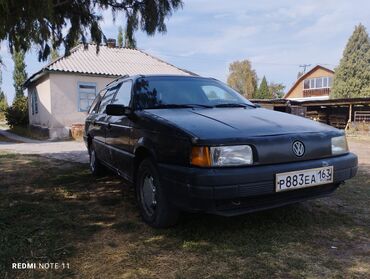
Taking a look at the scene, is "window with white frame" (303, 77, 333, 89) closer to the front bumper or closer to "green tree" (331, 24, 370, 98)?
"green tree" (331, 24, 370, 98)

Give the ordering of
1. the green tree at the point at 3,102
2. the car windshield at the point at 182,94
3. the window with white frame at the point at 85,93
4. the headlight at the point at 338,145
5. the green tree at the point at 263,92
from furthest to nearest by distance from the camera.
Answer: the green tree at the point at 263,92
the green tree at the point at 3,102
the window with white frame at the point at 85,93
the car windshield at the point at 182,94
the headlight at the point at 338,145

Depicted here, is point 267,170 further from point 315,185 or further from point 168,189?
point 168,189

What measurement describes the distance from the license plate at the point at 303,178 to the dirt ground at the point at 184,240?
0.51 m

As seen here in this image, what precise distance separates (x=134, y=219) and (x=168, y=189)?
0.96m

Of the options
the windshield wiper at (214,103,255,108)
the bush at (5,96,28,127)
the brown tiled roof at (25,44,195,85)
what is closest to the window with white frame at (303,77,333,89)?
the brown tiled roof at (25,44,195,85)

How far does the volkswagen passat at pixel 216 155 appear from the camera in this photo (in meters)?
3.06

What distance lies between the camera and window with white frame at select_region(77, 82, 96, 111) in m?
18.3

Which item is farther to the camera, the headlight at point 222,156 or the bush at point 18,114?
the bush at point 18,114

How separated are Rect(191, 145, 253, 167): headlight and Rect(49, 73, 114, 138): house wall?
51.6ft

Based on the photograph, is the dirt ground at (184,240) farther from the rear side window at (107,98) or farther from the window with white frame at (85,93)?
the window with white frame at (85,93)

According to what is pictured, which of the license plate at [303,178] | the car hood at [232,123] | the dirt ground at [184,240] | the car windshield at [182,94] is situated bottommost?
the dirt ground at [184,240]

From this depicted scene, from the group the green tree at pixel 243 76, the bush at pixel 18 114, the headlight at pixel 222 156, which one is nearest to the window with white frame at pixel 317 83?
the green tree at pixel 243 76

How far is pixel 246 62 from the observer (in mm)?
60000

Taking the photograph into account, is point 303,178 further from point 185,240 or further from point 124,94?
point 124,94
